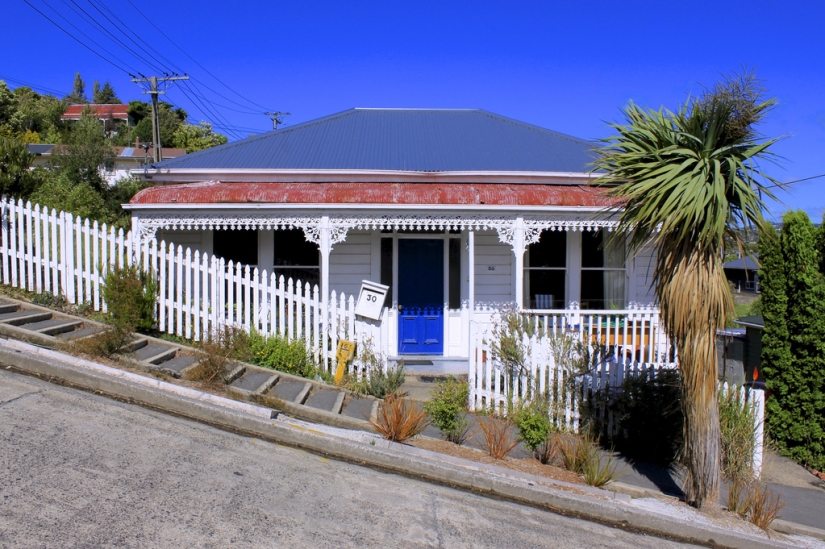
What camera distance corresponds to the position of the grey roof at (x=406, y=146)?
12227 millimetres

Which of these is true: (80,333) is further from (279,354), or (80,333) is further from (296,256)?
(296,256)

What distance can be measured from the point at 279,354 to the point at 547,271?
5.71m

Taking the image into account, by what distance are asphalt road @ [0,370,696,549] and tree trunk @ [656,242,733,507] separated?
0.81 m

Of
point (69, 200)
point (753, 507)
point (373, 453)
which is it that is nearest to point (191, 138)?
point (69, 200)

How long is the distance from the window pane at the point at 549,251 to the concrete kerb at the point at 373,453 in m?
6.65

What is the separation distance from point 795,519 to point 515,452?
268cm

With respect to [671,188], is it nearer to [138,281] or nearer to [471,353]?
[471,353]

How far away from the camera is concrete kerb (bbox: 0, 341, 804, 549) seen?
548 centimetres

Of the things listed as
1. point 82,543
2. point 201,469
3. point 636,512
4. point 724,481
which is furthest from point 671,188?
point 82,543

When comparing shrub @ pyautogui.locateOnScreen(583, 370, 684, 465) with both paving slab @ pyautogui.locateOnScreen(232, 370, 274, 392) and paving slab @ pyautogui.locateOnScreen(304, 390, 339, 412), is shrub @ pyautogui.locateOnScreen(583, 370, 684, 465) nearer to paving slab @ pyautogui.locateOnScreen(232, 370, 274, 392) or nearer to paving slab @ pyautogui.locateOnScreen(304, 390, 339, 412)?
paving slab @ pyautogui.locateOnScreen(304, 390, 339, 412)

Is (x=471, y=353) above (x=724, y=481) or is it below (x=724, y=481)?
above

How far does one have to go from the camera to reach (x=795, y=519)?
19.6ft

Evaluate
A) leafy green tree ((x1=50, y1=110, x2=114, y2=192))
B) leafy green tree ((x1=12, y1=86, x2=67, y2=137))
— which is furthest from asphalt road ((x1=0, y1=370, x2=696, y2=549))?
leafy green tree ((x1=12, y1=86, x2=67, y2=137))

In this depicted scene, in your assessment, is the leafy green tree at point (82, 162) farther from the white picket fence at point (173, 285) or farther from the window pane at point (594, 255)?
the window pane at point (594, 255)
